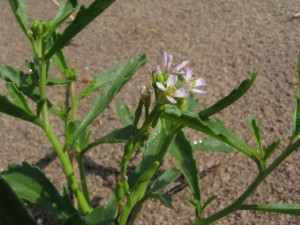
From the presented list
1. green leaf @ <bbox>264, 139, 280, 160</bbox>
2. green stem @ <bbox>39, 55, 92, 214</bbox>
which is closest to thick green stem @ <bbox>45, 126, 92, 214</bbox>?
green stem @ <bbox>39, 55, 92, 214</bbox>

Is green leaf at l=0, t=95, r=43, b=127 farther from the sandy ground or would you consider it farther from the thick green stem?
the sandy ground

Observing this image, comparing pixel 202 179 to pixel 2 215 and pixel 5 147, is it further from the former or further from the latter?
pixel 2 215

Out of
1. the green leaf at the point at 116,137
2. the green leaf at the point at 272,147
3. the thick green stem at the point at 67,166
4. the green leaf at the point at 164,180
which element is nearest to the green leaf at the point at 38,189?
the thick green stem at the point at 67,166

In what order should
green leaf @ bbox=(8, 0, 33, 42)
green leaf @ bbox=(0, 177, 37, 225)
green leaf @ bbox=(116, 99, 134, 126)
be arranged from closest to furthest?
1. green leaf @ bbox=(0, 177, 37, 225)
2. green leaf @ bbox=(8, 0, 33, 42)
3. green leaf @ bbox=(116, 99, 134, 126)

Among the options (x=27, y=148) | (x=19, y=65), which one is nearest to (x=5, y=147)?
(x=27, y=148)

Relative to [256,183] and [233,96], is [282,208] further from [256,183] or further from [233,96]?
[233,96]

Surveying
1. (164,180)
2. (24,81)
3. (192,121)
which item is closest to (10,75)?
(24,81)
